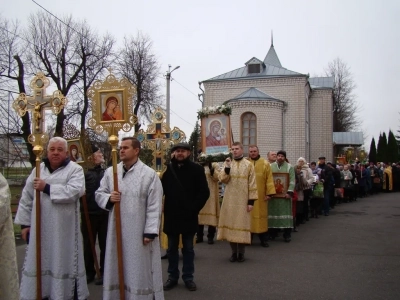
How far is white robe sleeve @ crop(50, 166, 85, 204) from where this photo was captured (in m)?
4.73

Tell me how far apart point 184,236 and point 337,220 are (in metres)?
8.83

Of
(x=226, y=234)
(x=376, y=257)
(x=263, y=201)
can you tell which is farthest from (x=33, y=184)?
(x=376, y=257)

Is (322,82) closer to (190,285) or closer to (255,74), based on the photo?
(255,74)

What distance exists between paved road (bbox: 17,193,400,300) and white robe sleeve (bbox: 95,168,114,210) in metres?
1.52

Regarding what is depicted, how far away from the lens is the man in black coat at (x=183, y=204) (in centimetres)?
600

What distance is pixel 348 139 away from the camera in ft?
152

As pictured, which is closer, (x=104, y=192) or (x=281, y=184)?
(x=104, y=192)

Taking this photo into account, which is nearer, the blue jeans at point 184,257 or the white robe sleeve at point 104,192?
the white robe sleeve at point 104,192

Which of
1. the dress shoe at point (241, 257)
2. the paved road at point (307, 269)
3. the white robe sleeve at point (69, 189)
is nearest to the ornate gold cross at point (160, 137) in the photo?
the paved road at point (307, 269)

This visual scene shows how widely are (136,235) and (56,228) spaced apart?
89 centimetres

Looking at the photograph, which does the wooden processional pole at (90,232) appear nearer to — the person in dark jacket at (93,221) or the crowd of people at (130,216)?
the crowd of people at (130,216)

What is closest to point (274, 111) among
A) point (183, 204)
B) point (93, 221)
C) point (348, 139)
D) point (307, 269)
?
point (348, 139)

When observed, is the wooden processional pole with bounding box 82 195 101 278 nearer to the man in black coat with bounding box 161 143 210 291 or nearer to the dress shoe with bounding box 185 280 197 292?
the man in black coat with bounding box 161 143 210 291

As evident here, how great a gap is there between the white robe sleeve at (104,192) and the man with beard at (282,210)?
5.80 meters
